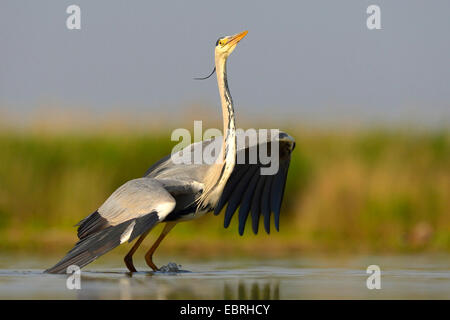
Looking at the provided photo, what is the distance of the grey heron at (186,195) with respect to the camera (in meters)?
8.08

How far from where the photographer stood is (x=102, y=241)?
26.3 ft

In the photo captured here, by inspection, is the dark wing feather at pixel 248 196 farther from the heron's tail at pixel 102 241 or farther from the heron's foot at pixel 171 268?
the heron's tail at pixel 102 241

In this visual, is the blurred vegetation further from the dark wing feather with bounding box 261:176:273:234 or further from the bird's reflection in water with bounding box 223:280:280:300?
the bird's reflection in water with bounding box 223:280:280:300

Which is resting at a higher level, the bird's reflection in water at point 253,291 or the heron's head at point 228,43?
the heron's head at point 228,43

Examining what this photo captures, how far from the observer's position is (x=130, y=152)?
1334 centimetres

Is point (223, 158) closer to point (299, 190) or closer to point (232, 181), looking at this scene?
point (232, 181)

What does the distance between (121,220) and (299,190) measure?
4.96 m

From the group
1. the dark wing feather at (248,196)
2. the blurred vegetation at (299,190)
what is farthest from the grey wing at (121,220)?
the blurred vegetation at (299,190)

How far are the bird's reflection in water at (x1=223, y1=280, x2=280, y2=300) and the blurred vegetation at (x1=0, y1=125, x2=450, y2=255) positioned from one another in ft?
9.95

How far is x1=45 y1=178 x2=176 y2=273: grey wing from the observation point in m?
7.89

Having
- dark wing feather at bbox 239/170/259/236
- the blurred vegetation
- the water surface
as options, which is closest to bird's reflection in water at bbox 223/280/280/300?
the water surface
